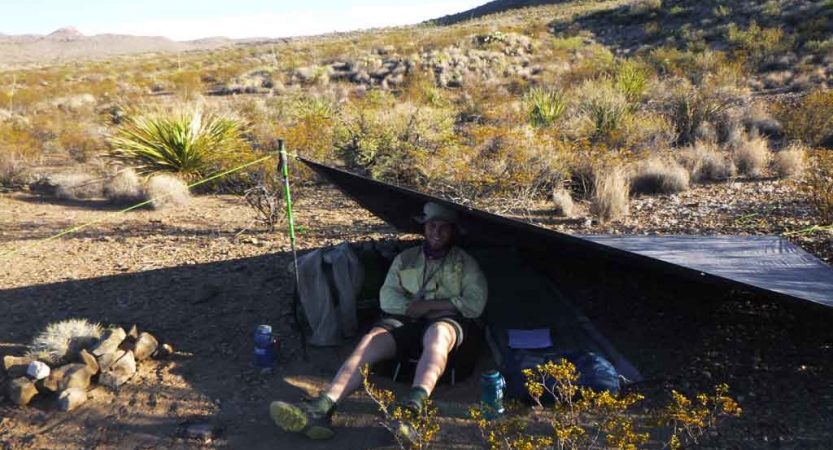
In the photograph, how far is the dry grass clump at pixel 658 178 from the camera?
8.20 metres

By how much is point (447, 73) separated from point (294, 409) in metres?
19.9

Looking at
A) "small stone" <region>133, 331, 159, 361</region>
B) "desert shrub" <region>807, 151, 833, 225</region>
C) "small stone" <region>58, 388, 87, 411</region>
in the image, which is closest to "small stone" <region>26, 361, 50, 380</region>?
"small stone" <region>58, 388, 87, 411</region>

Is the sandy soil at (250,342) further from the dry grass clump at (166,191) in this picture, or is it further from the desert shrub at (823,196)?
the dry grass clump at (166,191)

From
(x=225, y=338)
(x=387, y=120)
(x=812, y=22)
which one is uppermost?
(x=812, y=22)

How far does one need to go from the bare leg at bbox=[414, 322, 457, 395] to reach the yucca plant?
653cm

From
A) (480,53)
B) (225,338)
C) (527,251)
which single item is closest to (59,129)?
(225,338)

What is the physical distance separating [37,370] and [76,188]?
653 centimetres

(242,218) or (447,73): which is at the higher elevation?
(447,73)

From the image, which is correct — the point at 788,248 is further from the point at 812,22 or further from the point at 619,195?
the point at 812,22

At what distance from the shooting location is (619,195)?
23.5 ft

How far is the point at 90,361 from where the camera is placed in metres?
3.62

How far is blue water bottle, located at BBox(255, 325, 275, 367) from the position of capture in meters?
3.73

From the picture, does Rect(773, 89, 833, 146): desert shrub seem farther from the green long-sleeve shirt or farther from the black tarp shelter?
the green long-sleeve shirt

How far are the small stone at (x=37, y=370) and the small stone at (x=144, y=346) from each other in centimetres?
49
